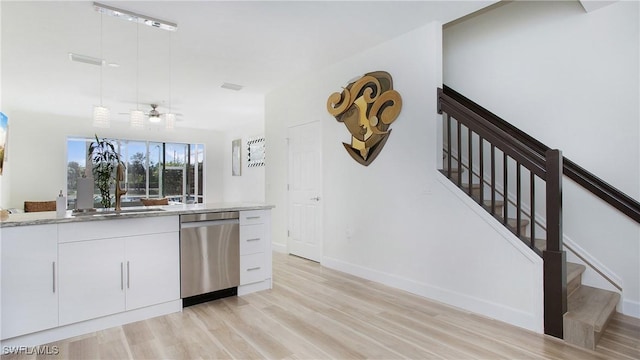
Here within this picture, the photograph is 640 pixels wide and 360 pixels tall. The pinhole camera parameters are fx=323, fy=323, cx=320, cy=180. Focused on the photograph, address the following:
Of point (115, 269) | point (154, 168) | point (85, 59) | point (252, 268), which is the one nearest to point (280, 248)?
point (252, 268)

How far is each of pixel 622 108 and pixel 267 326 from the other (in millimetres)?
3516

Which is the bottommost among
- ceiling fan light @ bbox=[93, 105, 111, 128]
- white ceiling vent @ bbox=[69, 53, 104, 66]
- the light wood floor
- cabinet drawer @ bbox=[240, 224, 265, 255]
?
the light wood floor

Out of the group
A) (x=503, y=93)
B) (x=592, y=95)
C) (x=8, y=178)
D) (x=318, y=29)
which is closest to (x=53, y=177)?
(x=8, y=178)

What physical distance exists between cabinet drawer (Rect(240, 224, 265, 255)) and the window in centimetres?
632

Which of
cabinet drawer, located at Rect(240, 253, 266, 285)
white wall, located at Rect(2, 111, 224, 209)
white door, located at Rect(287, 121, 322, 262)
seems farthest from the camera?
white wall, located at Rect(2, 111, 224, 209)

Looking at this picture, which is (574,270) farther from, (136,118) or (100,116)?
(136,118)

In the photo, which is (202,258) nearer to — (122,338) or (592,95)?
(122,338)

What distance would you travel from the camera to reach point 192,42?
3.58 m

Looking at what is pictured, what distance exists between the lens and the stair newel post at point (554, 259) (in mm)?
2275

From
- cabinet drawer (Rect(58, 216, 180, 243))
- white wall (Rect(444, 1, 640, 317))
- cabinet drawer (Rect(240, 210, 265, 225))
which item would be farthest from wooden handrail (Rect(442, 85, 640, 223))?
cabinet drawer (Rect(58, 216, 180, 243))

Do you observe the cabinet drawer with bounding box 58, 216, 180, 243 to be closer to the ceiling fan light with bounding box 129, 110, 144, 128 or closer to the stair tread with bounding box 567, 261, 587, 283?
the ceiling fan light with bounding box 129, 110, 144, 128

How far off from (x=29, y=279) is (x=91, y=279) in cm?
35

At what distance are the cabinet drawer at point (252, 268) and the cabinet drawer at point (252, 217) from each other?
337 millimetres

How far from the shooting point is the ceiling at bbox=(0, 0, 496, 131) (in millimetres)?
2898
